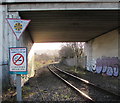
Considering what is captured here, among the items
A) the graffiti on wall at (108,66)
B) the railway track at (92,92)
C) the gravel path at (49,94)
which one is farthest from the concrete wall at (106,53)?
the gravel path at (49,94)

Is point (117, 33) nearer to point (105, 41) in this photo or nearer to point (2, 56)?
point (105, 41)

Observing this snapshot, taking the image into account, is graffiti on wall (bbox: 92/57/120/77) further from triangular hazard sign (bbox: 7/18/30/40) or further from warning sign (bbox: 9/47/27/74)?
triangular hazard sign (bbox: 7/18/30/40)

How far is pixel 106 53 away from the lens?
40.5ft

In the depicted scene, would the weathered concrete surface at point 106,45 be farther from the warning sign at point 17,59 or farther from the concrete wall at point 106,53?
the warning sign at point 17,59

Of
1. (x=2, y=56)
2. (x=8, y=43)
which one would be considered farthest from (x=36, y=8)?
(x=2, y=56)

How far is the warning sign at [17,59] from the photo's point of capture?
3545 millimetres

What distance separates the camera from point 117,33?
10531 mm

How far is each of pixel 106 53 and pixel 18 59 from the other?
1061cm

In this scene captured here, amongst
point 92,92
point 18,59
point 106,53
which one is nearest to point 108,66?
point 106,53

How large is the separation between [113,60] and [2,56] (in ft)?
30.1

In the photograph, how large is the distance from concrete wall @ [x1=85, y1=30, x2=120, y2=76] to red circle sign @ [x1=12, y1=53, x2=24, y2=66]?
30.5 feet

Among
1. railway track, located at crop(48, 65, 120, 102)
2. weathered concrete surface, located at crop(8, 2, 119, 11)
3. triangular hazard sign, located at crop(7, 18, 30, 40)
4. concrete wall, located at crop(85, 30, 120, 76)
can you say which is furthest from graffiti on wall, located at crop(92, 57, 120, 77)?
triangular hazard sign, located at crop(7, 18, 30, 40)

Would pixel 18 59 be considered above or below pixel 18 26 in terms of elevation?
below

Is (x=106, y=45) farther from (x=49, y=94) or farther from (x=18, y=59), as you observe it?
(x=18, y=59)
